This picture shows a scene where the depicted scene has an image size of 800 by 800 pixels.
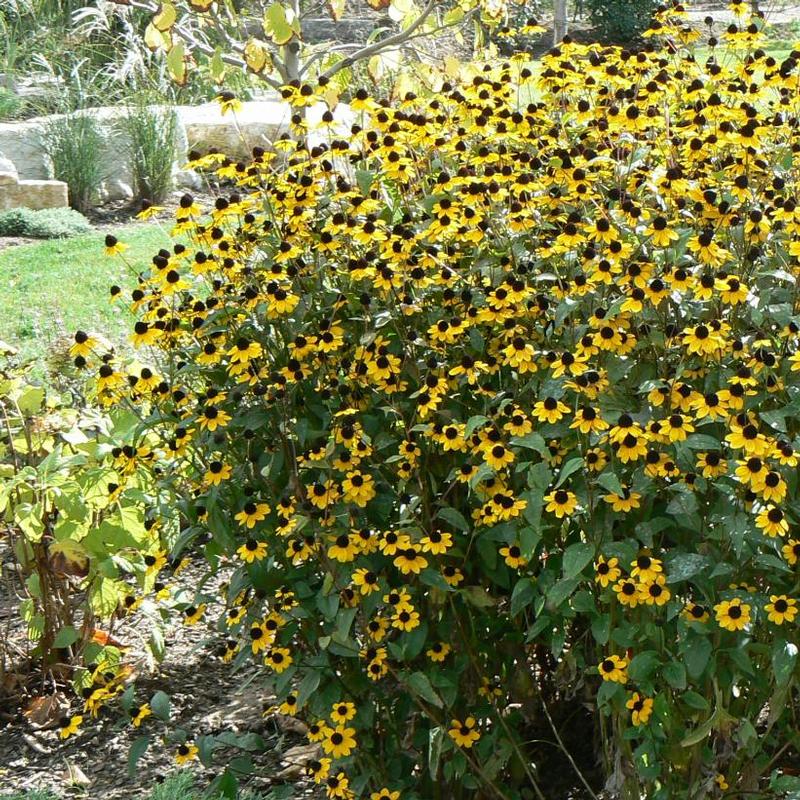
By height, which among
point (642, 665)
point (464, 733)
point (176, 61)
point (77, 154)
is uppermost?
point (176, 61)

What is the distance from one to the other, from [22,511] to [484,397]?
144cm

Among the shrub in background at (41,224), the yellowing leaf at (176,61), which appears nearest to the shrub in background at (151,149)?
the shrub in background at (41,224)

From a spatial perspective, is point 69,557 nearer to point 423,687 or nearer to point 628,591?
point 423,687

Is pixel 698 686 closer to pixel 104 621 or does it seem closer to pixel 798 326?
pixel 798 326

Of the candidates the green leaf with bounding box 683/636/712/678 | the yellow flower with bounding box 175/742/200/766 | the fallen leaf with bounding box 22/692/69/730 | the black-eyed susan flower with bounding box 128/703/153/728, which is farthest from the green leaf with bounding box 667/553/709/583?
the fallen leaf with bounding box 22/692/69/730

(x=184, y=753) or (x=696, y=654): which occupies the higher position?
(x=696, y=654)

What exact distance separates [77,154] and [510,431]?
8.07 metres

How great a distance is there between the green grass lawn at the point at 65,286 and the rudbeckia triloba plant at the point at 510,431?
3076 mm

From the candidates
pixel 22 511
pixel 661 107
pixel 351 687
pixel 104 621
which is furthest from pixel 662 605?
pixel 104 621

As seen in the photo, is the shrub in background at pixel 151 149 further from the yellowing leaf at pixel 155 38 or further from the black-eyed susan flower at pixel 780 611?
the black-eyed susan flower at pixel 780 611

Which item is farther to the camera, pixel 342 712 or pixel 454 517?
pixel 342 712

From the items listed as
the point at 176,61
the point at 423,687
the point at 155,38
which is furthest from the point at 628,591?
the point at 155,38

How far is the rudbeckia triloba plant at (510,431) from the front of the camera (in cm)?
215

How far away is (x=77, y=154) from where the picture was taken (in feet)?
31.3
